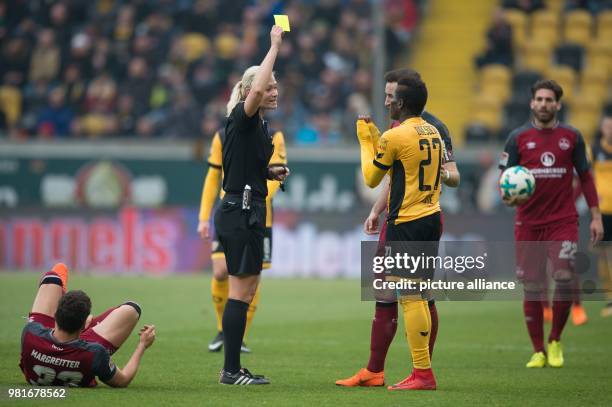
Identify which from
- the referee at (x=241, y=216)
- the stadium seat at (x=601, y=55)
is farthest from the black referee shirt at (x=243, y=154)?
the stadium seat at (x=601, y=55)

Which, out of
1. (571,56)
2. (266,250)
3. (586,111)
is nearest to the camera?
(266,250)

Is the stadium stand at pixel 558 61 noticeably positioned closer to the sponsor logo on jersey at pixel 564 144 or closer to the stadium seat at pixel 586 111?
the stadium seat at pixel 586 111

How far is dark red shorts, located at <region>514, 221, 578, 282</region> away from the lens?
10375mm

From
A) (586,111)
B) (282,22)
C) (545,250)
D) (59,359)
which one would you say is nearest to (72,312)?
(59,359)

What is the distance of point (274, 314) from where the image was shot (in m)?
14.9

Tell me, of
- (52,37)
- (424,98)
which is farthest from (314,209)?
(424,98)

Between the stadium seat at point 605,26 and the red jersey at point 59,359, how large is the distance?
19993 millimetres

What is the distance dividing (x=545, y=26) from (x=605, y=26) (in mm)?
1337

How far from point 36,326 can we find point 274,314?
722cm

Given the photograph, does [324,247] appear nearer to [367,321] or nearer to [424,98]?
[367,321]

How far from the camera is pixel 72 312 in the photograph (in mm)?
7652

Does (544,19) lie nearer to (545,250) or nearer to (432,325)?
(545,250)

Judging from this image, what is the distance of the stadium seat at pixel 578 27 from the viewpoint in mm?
→ 25500

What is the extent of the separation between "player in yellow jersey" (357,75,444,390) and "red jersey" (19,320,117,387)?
7.16 ft
